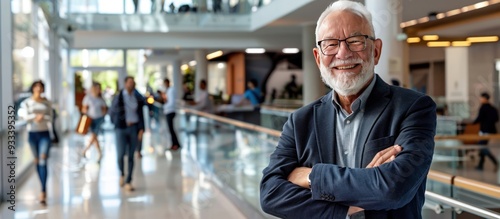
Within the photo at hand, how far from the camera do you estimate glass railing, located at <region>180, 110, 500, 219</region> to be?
3076mm

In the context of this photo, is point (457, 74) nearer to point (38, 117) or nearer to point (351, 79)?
point (38, 117)

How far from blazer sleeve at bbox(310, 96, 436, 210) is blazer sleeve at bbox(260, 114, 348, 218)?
0.03 m

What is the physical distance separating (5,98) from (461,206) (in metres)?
6.50

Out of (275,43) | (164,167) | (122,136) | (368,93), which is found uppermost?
(275,43)

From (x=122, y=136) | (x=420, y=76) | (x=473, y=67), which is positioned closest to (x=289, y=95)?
(x=420, y=76)

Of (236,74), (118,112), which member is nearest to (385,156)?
(118,112)

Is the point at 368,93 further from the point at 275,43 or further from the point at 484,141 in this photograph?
the point at 275,43

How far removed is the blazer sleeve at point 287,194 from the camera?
1.75 metres

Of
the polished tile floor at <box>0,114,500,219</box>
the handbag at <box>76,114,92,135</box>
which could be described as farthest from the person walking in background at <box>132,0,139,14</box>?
the handbag at <box>76,114,92,135</box>

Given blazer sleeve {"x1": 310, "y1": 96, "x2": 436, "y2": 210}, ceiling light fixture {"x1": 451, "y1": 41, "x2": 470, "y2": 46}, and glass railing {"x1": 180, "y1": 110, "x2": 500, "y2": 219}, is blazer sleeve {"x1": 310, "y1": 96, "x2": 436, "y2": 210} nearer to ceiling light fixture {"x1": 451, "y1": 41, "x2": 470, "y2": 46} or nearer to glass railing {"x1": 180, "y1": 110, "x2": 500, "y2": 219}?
glass railing {"x1": 180, "y1": 110, "x2": 500, "y2": 219}

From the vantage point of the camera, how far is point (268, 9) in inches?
647

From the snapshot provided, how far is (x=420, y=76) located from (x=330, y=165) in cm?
2990

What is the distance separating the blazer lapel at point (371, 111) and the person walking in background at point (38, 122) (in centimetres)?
700

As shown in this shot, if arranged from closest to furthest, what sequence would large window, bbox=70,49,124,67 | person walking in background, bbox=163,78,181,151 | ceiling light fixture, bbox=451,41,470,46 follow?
1. person walking in background, bbox=163,78,181,151
2. ceiling light fixture, bbox=451,41,470,46
3. large window, bbox=70,49,124,67
